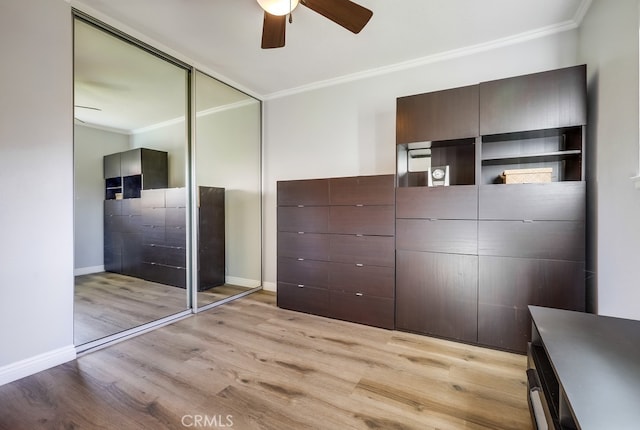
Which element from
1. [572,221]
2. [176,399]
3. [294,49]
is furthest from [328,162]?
[176,399]

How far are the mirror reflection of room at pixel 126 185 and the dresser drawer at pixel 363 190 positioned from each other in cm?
164

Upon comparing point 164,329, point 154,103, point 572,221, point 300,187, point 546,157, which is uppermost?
point 154,103

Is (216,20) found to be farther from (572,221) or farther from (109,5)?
(572,221)

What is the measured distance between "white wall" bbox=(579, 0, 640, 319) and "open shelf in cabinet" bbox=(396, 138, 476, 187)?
0.82 m

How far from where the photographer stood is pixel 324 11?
70.4 inches

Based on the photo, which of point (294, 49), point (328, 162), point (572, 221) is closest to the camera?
point (572, 221)

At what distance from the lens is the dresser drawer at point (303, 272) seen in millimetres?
2904

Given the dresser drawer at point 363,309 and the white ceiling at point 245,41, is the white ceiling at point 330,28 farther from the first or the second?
the dresser drawer at point 363,309

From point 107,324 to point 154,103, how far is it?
7.33 feet

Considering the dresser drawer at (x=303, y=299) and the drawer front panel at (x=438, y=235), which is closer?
the drawer front panel at (x=438, y=235)

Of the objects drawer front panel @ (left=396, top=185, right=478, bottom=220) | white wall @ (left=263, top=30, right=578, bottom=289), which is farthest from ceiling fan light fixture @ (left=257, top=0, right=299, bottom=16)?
drawer front panel @ (left=396, top=185, right=478, bottom=220)

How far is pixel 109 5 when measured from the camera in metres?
2.11

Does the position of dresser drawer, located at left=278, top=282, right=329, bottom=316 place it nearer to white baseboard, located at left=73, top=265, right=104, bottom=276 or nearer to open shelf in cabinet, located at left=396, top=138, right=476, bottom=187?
open shelf in cabinet, located at left=396, top=138, right=476, bottom=187

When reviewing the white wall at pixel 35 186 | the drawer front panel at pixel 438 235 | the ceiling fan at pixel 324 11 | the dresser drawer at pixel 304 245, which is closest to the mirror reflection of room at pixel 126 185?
the white wall at pixel 35 186
